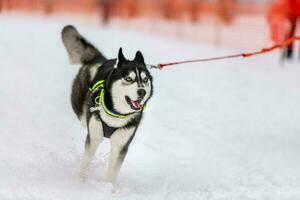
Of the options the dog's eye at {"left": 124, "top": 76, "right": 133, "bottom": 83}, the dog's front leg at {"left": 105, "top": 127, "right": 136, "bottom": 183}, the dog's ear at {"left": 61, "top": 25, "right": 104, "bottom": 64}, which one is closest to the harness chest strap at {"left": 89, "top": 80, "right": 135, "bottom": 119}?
the dog's front leg at {"left": 105, "top": 127, "right": 136, "bottom": 183}

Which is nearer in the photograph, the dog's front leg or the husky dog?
the husky dog

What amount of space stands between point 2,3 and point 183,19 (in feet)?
31.2

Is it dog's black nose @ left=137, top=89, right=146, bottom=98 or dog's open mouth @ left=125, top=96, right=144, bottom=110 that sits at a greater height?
dog's black nose @ left=137, top=89, right=146, bottom=98

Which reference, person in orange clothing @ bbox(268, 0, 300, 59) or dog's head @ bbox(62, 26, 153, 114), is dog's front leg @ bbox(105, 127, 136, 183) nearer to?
dog's head @ bbox(62, 26, 153, 114)

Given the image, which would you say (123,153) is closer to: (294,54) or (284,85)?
(284,85)

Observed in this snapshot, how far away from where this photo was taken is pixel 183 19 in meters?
27.2

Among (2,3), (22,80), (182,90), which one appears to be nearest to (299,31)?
(182,90)

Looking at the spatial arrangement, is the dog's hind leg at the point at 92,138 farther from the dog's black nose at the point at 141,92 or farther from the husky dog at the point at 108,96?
the dog's black nose at the point at 141,92

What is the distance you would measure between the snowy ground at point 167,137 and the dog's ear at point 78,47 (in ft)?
2.98

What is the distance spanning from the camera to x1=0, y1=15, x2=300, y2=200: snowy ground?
539cm

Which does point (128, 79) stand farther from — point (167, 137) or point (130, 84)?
point (167, 137)

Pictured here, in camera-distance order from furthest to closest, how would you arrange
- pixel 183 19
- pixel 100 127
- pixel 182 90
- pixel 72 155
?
pixel 183 19 < pixel 182 90 < pixel 72 155 < pixel 100 127

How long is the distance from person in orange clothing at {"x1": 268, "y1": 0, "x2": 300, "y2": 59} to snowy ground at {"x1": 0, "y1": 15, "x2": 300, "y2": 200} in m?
1.05

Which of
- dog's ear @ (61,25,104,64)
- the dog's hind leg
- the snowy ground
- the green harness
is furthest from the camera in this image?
dog's ear @ (61,25,104,64)
